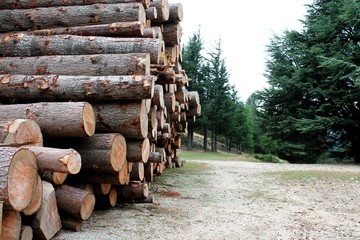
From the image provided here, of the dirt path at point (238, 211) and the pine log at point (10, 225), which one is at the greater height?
the pine log at point (10, 225)

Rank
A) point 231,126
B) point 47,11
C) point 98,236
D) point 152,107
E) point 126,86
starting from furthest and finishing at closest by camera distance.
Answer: point 231,126 → point 47,11 → point 152,107 → point 126,86 → point 98,236

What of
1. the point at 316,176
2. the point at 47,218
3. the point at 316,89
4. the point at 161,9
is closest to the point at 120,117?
the point at 47,218

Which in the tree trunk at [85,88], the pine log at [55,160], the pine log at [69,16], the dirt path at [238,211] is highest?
the pine log at [69,16]

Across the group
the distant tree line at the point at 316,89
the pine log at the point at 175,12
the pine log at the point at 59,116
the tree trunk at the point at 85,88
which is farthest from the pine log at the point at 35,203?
the distant tree line at the point at 316,89

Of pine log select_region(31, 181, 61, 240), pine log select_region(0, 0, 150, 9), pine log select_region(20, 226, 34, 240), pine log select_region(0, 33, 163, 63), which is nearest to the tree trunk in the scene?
pine log select_region(0, 33, 163, 63)

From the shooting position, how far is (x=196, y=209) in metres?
6.49

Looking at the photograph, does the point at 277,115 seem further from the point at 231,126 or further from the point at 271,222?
the point at 271,222

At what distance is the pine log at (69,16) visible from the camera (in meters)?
7.12

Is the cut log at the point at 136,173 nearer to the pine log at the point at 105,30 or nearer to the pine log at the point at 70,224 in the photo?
the pine log at the point at 70,224

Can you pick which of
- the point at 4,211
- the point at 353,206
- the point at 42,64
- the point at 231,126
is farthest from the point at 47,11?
the point at 231,126

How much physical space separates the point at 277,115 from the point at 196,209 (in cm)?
1510

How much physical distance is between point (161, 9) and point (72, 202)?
209 inches

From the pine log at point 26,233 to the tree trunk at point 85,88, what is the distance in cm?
208

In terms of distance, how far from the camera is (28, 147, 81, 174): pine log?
3889 mm
